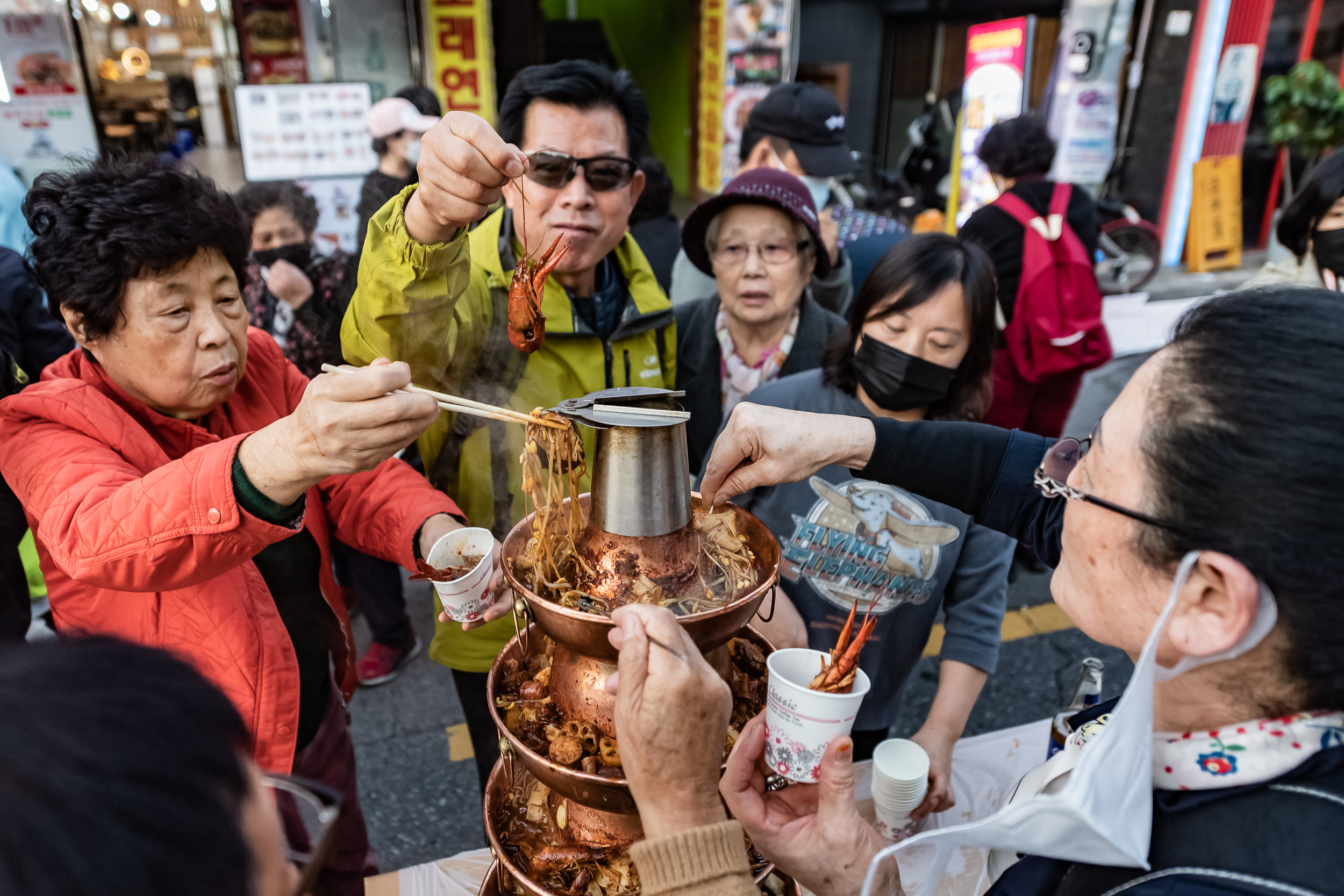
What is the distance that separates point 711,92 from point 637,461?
32.1 feet

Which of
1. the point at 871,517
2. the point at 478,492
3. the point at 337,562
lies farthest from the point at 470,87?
the point at 871,517

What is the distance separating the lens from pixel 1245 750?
49.8 inches

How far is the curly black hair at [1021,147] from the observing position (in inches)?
221

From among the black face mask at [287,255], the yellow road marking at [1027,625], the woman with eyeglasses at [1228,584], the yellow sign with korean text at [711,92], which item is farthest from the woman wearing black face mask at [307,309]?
the yellow sign with korean text at [711,92]

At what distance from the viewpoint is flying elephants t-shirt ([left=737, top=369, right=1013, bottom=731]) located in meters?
2.66

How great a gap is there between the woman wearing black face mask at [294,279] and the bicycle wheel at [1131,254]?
33.7ft

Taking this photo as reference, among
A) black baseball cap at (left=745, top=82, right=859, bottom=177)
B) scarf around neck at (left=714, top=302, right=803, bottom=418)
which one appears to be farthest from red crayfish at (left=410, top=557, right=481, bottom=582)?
black baseball cap at (left=745, top=82, right=859, bottom=177)

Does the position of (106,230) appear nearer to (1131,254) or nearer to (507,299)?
(507,299)

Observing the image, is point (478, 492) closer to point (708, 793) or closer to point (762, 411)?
point (762, 411)

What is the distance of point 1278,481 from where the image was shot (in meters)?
1.14

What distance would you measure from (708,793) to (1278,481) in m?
1.13

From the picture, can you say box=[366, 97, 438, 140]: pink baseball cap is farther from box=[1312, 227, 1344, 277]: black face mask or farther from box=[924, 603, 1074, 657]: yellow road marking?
box=[1312, 227, 1344, 277]: black face mask

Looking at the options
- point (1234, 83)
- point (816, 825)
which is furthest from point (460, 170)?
point (1234, 83)

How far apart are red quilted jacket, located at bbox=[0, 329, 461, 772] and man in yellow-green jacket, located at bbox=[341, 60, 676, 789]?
0.35 meters
